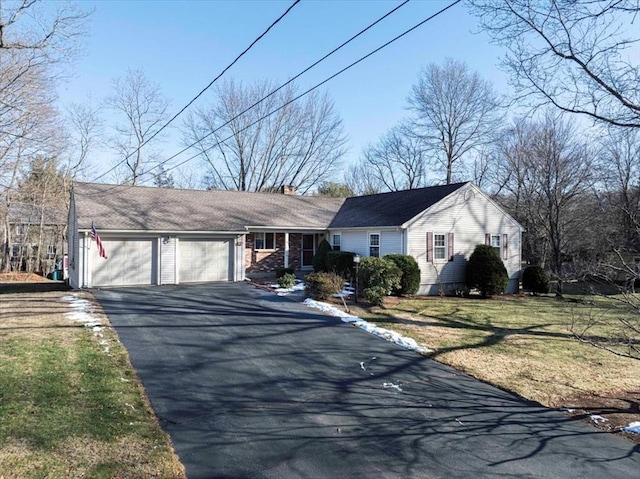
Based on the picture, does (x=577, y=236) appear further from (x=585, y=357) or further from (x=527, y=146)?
(x=585, y=357)

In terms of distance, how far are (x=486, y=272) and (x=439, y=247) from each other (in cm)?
211

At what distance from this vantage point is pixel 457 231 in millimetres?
19469

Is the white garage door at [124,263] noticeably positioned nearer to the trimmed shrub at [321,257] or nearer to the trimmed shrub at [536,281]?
the trimmed shrub at [321,257]

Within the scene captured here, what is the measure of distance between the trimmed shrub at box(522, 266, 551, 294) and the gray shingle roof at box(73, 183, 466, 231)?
5662mm

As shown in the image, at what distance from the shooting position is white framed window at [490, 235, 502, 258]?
20.5 metres

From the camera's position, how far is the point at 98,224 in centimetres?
1661

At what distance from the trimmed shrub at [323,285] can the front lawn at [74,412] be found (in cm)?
699

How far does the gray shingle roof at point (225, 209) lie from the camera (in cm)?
1802

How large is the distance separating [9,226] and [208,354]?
27600 millimetres

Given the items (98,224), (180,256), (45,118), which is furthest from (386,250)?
(45,118)

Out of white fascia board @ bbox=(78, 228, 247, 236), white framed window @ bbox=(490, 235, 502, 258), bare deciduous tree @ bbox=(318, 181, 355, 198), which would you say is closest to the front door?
white fascia board @ bbox=(78, 228, 247, 236)

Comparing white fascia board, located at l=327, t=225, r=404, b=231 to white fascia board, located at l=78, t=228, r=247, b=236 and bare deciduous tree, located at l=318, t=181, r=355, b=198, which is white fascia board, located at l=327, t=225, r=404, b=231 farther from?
bare deciduous tree, located at l=318, t=181, r=355, b=198

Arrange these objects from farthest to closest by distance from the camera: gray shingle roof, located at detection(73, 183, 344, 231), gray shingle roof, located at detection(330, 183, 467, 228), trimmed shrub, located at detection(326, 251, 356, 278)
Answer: gray shingle roof, located at detection(330, 183, 467, 228) → trimmed shrub, located at detection(326, 251, 356, 278) → gray shingle roof, located at detection(73, 183, 344, 231)

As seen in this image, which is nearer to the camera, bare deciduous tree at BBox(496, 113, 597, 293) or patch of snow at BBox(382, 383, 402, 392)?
patch of snow at BBox(382, 383, 402, 392)
